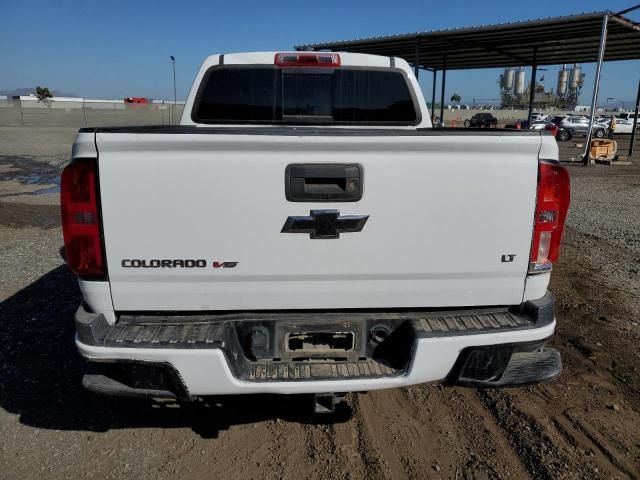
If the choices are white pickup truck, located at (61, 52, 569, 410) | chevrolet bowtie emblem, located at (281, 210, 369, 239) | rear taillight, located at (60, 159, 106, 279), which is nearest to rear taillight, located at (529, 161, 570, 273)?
white pickup truck, located at (61, 52, 569, 410)

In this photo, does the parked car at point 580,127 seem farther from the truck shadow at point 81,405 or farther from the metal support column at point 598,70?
the truck shadow at point 81,405

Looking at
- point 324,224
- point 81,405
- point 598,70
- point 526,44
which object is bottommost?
point 81,405

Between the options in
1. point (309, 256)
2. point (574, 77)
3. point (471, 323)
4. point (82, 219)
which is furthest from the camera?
point (574, 77)

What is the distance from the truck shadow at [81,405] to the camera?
317 cm

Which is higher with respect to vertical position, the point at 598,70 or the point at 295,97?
the point at 598,70

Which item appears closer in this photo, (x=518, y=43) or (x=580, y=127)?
(x=518, y=43)

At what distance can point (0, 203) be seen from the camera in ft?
34.1

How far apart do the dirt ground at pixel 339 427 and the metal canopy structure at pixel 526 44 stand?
49.3 feet

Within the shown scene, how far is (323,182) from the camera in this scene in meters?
2.32

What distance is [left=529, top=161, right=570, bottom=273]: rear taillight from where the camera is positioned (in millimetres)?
2404

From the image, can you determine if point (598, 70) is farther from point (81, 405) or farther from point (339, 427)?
point (81, 405)

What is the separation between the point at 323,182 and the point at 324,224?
0.20 meters

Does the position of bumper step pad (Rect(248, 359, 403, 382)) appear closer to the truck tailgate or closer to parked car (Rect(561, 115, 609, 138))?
the truck tailgate

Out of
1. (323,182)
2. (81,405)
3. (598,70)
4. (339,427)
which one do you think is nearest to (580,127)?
(598,70)
